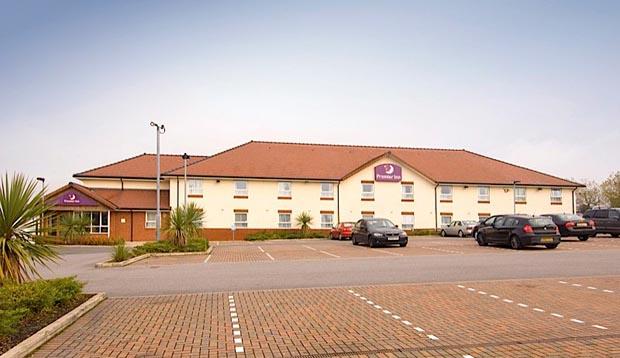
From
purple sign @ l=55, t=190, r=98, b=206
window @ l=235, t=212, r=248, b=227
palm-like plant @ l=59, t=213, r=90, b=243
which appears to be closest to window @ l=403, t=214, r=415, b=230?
window @ l=235, t=212, r=248, b=227

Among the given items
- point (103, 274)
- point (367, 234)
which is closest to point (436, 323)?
point (103, 274)

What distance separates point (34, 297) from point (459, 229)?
3381 cm

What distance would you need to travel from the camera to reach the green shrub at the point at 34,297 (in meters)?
7.47

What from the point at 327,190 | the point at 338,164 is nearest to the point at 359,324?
the point at 327,190

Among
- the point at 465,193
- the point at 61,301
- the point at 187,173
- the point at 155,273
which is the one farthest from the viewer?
the point at 465,193

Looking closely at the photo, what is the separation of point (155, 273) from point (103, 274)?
4.96 ft

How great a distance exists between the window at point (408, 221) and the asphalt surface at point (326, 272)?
24774mm

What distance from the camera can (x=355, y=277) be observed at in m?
12.9

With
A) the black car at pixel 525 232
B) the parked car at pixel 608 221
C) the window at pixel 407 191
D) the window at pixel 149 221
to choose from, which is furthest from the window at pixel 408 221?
the window at pixel 149 221

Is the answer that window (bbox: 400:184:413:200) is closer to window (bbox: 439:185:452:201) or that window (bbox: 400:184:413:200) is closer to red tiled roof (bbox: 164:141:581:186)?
red tiled roof (bbox: 164:141:581:186)

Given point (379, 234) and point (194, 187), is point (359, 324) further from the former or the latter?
point (194, 187)

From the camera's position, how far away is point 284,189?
41656 millimetres

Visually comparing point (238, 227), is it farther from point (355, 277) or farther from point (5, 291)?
point (5, 291)

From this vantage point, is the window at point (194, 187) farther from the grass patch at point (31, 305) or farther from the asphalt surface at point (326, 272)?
the grass patch at point (31, 305)
